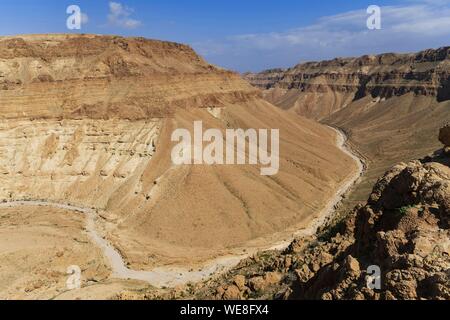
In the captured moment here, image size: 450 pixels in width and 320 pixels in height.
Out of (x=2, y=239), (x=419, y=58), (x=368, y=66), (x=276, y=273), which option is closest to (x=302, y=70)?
(x=368, y=66)

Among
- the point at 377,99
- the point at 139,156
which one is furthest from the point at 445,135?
the point at 377,99

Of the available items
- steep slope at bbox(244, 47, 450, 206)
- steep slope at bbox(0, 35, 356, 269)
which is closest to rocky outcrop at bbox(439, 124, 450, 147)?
steep slope at bbox(0, 35, 356, 269)

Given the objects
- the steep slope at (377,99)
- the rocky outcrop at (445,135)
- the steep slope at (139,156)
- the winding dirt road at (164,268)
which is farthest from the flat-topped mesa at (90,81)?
the rocky outcrop at (445,135)

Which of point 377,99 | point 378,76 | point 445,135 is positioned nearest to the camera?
point 445,135

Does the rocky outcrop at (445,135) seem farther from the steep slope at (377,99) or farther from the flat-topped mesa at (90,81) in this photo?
the flat-topped mesa at (90,81)

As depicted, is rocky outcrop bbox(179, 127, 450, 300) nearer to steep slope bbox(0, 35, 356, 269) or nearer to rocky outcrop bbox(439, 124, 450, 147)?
rocky outcrop bbox(439, 124, 450, 147)

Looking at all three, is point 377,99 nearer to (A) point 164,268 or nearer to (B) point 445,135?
(A) point 164,268

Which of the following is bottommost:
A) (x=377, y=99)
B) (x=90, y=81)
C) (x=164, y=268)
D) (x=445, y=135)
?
(x=164, y=268)
